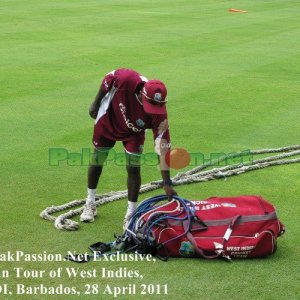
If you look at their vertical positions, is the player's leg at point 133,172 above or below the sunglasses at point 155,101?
below

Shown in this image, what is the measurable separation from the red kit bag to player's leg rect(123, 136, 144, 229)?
1.66 ft

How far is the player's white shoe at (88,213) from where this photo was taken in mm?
7535

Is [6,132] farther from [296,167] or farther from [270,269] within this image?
[270,269]

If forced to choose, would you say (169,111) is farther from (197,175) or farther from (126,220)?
(126,220)

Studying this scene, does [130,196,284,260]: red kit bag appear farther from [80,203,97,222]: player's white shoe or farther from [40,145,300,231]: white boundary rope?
[40,145,300,231]: white boundary rope

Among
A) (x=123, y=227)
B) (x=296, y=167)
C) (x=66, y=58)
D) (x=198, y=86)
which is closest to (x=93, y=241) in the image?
(x=123, y=227)

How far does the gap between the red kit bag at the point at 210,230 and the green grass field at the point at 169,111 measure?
0.39 feet

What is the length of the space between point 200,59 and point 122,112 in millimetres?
10851

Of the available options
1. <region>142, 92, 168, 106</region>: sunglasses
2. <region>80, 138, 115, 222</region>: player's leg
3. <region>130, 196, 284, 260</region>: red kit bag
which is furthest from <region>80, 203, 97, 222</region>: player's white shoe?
<region>142, 92, 168, 106</region>: sunglasses

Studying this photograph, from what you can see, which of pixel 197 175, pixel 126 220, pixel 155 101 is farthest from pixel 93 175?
pixel 197 175

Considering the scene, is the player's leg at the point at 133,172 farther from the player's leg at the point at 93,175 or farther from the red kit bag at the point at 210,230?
the red kit bag at the point at 210,230

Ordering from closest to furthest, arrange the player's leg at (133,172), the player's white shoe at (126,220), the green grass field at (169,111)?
1. the green grass field at (169,111)
2. the player's white shoe at (126,220)
3. the player's leg at (133,172)

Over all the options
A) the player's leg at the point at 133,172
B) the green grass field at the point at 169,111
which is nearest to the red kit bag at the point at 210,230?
the green grass field at the point at 169,111

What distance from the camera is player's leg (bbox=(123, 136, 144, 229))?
287 inches
